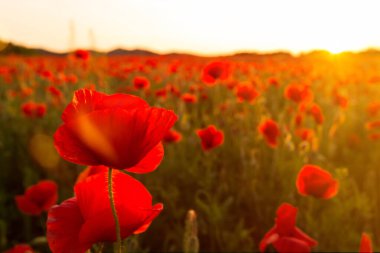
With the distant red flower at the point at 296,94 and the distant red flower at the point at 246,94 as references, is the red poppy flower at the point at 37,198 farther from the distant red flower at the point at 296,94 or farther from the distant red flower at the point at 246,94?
the distant red flower at the point at 296,94

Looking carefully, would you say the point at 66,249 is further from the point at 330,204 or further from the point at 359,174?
the point at 359,174

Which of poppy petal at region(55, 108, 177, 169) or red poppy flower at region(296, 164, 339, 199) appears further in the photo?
red poppy flower at region(296, 164, 339, 199)

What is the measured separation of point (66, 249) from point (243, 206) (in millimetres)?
2459

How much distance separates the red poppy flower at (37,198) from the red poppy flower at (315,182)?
0.87m

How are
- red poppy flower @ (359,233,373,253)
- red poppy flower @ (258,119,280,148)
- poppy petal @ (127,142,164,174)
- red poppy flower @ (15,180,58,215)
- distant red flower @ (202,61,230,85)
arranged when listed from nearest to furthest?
poppy petal @ (127,142,164,174) < red poppy flower @ (359,233,373,253) < red poppy flower @ (15,180,58,215) < red poppy flower @ (258,119,280,148) < distant red flower @ (202,61,230,85)

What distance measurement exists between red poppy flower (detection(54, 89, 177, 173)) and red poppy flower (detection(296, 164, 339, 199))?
108 centimetres

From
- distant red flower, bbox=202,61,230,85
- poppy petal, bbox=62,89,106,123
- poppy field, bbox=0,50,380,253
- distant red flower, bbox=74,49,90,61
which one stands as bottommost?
poppy field, bbox=0,50,380,253

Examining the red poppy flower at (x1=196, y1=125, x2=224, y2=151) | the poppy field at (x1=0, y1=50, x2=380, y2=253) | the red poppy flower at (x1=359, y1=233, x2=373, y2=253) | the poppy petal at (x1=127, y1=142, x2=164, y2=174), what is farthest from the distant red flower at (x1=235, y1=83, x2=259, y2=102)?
the poppy petal at (x1=127, y1=142, x2=164, y2=174)

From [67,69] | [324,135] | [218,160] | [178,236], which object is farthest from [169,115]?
[67,69]

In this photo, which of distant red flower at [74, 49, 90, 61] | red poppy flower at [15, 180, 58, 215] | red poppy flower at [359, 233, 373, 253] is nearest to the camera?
red poppy flower at [359, 233, 373, 253]

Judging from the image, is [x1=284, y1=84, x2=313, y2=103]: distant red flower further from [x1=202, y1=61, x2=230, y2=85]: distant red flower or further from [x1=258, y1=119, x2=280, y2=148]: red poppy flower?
[x1=258, y1=119, x2=280, y2=148]: red poppy flower

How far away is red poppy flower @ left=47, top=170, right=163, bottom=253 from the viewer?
66 centimetres

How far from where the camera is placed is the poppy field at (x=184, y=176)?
64cm

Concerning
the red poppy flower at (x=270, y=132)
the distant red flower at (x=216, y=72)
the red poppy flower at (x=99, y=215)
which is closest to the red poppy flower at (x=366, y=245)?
the red poppy flower at (x=99, y=215)
